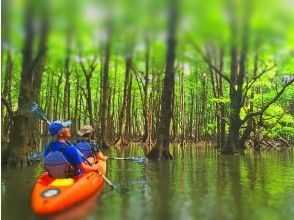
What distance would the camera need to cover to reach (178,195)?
779 cm

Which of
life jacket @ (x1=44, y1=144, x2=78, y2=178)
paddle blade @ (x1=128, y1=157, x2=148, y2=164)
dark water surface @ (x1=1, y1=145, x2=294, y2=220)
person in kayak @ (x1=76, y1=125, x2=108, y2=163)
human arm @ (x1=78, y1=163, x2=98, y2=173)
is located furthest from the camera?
paddle blade @ (x1=128, y1=157, x2=148, y2=164)

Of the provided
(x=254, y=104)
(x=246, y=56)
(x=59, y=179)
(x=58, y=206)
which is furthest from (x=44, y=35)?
(x=254, y=104)

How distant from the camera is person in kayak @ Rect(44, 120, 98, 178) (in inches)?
288

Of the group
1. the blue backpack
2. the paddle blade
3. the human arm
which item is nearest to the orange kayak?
the human arm

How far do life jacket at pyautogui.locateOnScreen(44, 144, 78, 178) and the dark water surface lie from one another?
0.62 metres

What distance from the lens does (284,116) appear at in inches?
893

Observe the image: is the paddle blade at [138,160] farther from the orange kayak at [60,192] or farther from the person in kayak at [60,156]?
the person in kayak at [60,156]

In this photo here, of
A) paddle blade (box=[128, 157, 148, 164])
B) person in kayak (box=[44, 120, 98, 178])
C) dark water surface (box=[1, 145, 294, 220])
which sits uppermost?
person in kayak (box=[44, 120, 98, 178])

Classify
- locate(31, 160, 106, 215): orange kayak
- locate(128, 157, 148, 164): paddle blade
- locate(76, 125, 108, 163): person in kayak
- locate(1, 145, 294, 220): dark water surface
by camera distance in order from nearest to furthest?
locate(31, 160, 106, 215): orange kayak → locate(1, 145, 294, 220): dark water surface → locate(76, 125, 108, 163): person in kayak → locate(128, 157, 148, 164): paddle blade

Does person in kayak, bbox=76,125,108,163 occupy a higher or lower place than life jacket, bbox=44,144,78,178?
higher

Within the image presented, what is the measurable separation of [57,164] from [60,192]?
2.79 feet

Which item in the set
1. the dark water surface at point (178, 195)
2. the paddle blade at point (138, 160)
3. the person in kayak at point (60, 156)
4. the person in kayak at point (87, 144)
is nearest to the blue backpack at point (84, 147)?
the person in kayak at point (87, 144)

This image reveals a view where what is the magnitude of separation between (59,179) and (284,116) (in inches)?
700

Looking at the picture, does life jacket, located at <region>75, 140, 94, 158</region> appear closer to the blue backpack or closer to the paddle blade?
the blue backpack
